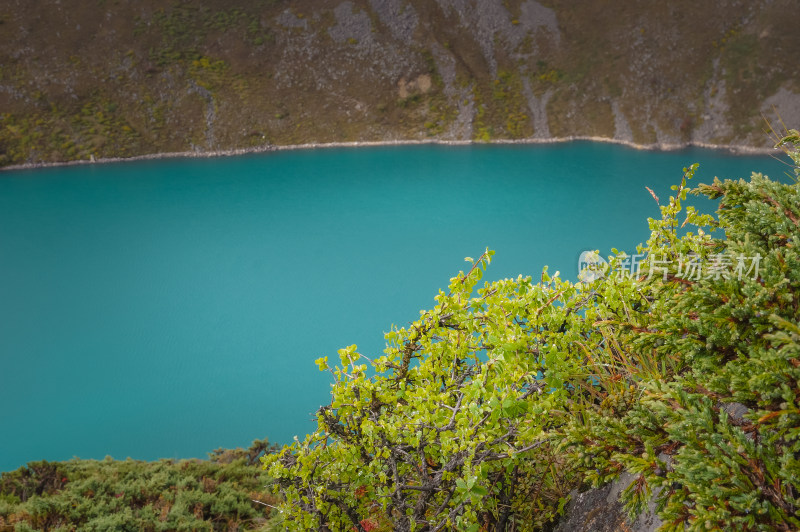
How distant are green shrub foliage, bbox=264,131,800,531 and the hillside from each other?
214 ft

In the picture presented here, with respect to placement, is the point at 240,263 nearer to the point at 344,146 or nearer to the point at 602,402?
the point at 344,146

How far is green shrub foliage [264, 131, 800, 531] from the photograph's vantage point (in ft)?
7.83

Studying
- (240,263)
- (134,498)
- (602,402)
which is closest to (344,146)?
(240,263)

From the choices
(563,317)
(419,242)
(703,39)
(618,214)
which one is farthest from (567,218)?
(703,39)

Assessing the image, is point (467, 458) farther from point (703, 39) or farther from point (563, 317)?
point (703, 39)

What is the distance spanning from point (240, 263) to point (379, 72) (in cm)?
4576

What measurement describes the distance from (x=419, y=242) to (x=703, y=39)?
55694mm

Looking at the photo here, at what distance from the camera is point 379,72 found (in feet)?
244

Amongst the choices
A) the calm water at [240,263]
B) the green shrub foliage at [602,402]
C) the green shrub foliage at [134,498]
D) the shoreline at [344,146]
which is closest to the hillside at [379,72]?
the shoreline at [344,146]

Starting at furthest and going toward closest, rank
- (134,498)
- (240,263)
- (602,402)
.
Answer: (240,263)
(134,498)
(602,402)

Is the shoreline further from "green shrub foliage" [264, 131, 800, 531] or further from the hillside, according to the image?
"green shrub foliage" [264, 131, 800, 531]

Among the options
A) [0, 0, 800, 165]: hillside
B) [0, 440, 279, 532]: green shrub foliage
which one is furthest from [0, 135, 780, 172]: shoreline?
[0, 440, 279, 532]: green shrub foliage

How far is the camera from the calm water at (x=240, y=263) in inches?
934

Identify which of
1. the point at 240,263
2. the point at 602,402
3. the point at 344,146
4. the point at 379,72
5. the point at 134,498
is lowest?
the point at 602,402
